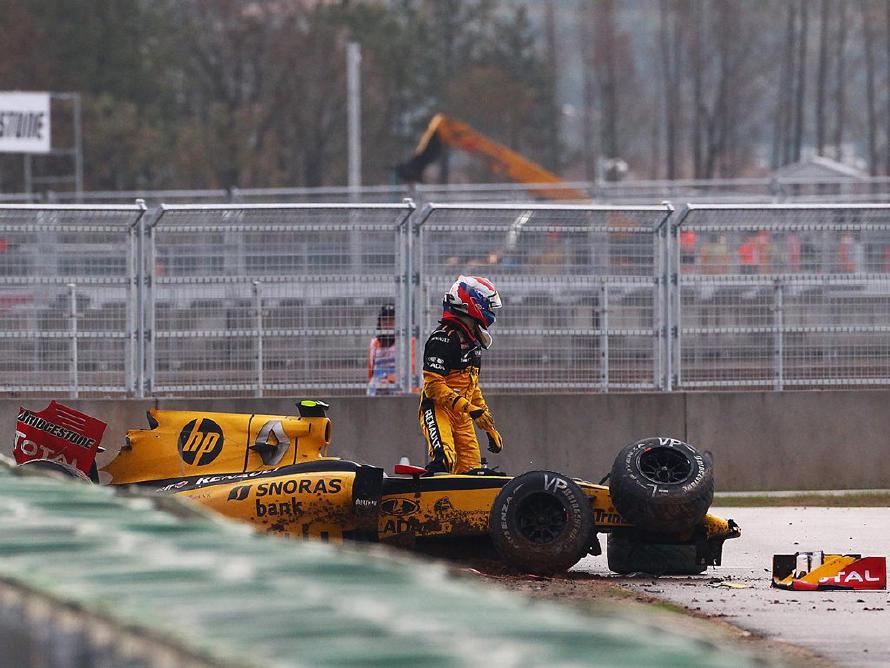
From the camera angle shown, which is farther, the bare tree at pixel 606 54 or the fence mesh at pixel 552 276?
the bare tree at pixel 606 54

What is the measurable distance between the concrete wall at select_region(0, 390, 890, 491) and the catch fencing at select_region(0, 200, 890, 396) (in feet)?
0.71

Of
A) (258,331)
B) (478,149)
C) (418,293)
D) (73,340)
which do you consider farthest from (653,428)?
(478,149)

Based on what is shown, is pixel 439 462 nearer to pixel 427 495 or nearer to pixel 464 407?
pixel 464 407

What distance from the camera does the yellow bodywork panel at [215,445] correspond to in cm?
1090

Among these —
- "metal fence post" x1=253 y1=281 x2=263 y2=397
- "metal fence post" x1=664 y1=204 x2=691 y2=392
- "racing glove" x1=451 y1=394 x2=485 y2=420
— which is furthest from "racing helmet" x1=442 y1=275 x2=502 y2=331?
"metal fence post" x1=664 y1=204 x2=691 y2=392

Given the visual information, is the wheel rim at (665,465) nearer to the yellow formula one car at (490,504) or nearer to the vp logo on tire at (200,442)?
the yellow formula one car at (490,504)

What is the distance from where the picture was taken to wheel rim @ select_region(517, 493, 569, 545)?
10047 mm

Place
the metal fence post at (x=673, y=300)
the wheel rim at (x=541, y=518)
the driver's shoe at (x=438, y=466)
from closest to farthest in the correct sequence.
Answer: the wheel rim at (x=541, y=518), the driver's shoe at (x=438, y=466), the metal fence post at (x=673, y=300)

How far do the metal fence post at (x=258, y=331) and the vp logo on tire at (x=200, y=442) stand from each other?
14.7ft

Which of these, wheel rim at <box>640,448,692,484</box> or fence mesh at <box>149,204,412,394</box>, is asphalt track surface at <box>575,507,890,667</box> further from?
fence mesh at <box>149,204,412,394</box>

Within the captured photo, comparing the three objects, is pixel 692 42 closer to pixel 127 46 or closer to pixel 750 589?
pixel 127 46

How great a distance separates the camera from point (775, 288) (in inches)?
620

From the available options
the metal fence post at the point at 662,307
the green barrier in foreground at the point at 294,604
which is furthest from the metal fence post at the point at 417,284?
the green barrier in foreground at the point at 294,604

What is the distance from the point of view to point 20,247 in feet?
50.0
